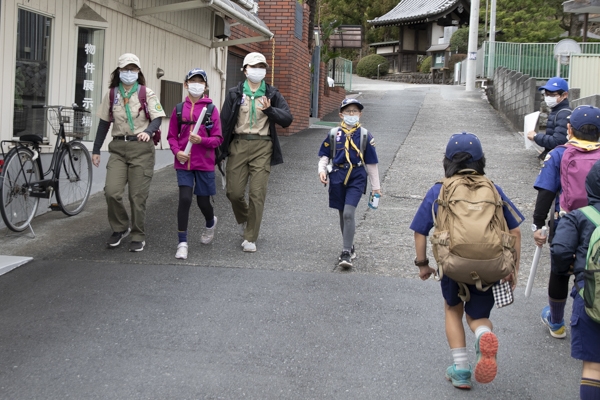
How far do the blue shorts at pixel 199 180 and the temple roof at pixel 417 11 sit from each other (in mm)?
42976

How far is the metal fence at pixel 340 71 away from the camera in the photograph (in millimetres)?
26844

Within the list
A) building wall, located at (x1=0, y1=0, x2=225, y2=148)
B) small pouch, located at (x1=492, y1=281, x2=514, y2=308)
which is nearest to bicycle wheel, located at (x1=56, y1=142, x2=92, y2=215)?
building wall, located at (x1=0, y1=0, x2=225, y2=148)

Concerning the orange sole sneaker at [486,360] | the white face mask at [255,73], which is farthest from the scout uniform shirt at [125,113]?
the orange sole sneaker at [486,360]

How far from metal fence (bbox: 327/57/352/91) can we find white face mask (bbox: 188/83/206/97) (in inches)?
773

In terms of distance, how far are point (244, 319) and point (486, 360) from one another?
6.61 feet

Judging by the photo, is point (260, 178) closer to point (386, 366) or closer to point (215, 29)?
point (386, 366)

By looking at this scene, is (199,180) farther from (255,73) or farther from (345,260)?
(345,260)

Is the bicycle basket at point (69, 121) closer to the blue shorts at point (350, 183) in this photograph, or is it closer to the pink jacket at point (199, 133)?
the pink jacket at point (199, 133)

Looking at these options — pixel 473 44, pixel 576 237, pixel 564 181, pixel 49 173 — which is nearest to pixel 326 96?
pixel 473 44

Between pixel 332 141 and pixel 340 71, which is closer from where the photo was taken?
pixel 332 141

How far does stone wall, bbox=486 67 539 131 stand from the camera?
1683cm

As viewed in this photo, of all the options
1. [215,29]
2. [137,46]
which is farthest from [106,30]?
[215,29]

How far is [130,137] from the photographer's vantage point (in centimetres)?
717

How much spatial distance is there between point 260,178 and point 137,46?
4.66m
